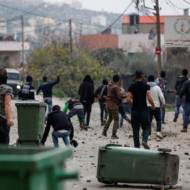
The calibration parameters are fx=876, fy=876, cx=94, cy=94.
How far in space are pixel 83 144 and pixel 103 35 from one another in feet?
318

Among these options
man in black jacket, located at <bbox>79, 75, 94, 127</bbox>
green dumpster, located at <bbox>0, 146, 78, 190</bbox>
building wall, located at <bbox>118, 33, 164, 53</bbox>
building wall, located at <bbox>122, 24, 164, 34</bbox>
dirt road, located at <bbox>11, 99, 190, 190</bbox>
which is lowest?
dirt road, located at <bbox>11, 99, 190, 190</bbox>

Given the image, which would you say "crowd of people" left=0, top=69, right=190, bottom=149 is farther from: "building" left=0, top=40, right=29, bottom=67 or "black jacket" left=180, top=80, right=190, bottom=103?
"building" left=0, top=40, right=29, bottom=67

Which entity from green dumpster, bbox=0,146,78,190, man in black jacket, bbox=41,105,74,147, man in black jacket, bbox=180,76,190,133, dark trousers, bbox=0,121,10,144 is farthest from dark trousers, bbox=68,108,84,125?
green dumpster, bbox=0,146,78,190

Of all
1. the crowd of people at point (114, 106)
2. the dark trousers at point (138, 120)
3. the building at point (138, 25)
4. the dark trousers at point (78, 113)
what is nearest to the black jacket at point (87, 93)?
the crowd of people at point (114, 106)

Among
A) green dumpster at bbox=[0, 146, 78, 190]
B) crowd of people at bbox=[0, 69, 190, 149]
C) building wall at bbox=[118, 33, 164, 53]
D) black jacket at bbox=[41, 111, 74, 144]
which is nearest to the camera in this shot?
green dumpster at bbox=[0, 146, 78, 190]

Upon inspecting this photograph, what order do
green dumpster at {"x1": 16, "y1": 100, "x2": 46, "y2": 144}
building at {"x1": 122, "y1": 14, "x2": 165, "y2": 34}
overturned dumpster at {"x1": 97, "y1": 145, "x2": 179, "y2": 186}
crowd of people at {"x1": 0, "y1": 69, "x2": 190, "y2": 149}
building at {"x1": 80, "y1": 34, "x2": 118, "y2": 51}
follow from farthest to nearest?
building at {"x1": 122, "y1": 14, "x2": 165, "y2": 34}
building at {"x1": 80, "y1": 34, "x2": 118, "y2": 51}
green dumpster at {"x1": 16, "y1": 100, "x2": 46, "y2": 144}
crowd of people at {"x1": 0, "y1": 69, "x2": 190, "y2": 149}
overturned dumpster at {"x1": 97, "y1": 145, "x2": 179, "y2": 186}

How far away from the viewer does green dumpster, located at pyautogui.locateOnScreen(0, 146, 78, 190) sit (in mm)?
4402

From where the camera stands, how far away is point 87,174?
14.2 meters

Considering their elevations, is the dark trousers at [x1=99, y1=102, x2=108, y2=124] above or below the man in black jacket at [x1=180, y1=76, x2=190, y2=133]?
below

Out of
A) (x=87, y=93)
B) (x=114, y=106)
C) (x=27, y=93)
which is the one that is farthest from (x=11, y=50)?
(x=114, y=106)

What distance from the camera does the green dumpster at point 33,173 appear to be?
440 cm

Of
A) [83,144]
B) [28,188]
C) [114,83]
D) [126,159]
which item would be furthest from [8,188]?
[114,83]

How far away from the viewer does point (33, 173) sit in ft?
14.5

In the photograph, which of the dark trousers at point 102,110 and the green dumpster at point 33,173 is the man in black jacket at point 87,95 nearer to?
the dark trousers at point 102,110
